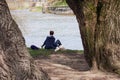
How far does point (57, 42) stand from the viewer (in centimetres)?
1481

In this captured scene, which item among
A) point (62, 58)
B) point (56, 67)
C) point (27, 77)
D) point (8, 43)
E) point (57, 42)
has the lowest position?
point (57, 42)

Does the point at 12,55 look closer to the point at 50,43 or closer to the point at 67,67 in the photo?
the point at 67,67

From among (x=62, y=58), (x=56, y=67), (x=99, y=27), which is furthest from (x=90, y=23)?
(x=62, y=58)

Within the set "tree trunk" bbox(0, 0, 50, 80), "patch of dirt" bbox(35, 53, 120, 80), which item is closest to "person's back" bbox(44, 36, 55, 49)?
"patch of dirt" bbox(35, 53, 120, 80)

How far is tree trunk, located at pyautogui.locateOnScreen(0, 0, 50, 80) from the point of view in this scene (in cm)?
368

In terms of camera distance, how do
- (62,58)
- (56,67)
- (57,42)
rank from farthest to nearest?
(57,42) → (62,58) → (56,67)

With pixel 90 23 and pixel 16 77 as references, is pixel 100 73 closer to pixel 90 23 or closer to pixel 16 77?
pixel 90 23

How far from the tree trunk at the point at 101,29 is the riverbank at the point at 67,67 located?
30 centimetres

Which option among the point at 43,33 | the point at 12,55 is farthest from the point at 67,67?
the point at 43,33

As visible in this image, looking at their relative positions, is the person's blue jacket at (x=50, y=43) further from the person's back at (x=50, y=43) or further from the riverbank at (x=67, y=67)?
the riverbank at (x=67, y=67)

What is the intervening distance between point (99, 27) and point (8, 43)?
458cm

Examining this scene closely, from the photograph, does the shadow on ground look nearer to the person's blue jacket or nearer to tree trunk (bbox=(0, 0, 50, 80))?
the person's blue jacket

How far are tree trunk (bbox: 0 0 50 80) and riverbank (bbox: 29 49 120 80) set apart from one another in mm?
3130

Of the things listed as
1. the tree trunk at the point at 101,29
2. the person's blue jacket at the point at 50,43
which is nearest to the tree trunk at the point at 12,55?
the tree trunk at the point at 101,29
